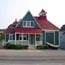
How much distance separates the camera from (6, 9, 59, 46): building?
64125 millimetres

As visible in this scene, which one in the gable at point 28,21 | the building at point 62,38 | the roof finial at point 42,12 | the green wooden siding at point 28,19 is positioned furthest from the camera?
the roof finial at point 42,12

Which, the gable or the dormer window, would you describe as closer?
the gable

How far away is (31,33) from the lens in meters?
64.6

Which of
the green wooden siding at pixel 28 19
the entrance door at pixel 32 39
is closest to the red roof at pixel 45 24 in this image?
the green wooden siding at pixel 28 19

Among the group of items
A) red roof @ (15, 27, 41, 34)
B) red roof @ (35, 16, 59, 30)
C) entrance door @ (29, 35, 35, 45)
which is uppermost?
red roof @ (35, 16, 59, 30)

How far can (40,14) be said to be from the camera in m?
71.9

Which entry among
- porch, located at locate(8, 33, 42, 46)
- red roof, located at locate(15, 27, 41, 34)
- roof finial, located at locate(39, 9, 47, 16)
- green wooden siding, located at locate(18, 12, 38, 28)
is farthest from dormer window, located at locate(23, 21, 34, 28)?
roof finial, located at locate(39, 9, 47, 16)

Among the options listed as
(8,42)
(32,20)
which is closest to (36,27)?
(32,20)

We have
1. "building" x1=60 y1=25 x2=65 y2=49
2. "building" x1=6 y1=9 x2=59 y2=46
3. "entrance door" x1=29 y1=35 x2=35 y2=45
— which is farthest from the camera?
"entrance door" x1=29 y1=35 x2=35 y2=45

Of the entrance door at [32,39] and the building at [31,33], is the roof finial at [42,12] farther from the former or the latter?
the entrance door at [32,39]

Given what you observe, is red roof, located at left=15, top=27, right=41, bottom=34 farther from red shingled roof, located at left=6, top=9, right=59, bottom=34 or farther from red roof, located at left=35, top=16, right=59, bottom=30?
red roof, located at left=35, top=16, right=59, bottom=30

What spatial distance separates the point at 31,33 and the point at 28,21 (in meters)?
2.37

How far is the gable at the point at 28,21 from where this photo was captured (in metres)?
64.7

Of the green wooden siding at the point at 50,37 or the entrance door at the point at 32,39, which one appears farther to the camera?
the green wooden siding at the point at 50,37
